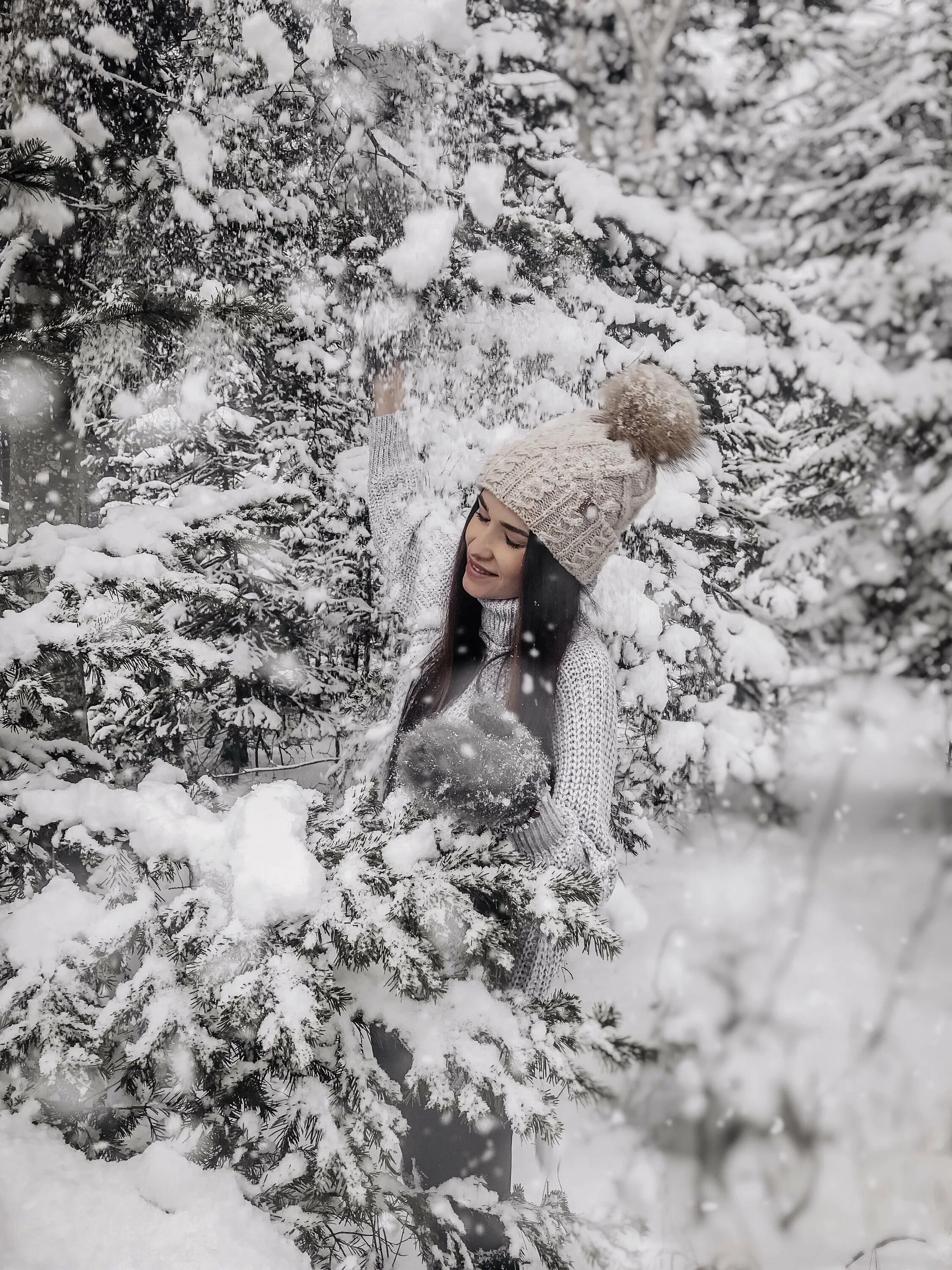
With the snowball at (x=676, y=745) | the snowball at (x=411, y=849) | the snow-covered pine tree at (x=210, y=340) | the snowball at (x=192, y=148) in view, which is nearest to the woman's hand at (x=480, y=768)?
the snowball at (x=411, y=849)

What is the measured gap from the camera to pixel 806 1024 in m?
1.11

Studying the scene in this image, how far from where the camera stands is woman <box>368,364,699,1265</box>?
815 millimetres

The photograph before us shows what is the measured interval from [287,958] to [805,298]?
106 cm

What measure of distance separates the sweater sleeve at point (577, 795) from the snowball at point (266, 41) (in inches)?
33.1

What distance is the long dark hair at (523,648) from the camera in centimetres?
88

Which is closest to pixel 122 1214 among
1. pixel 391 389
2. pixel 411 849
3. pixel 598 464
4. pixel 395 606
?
pixel 411 849

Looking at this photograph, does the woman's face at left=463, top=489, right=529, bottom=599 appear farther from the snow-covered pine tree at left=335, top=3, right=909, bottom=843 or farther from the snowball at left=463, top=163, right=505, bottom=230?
the snowball at left=463, top=163, right=505, bottom=230

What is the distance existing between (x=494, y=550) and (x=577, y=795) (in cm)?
33

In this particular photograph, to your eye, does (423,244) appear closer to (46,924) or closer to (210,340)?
(210,340)

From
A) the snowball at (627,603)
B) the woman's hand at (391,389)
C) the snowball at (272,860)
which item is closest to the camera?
the snowball at (272,860)

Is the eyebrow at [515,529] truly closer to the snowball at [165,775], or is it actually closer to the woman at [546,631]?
the woman at [546,631]

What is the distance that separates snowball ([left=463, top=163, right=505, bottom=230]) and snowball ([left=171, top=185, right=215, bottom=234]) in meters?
0.35

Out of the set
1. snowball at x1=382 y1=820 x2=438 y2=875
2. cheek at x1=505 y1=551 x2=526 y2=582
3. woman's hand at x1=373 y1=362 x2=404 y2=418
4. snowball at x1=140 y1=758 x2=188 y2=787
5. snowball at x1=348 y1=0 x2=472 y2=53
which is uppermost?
snowball at x1=348 y1=0 x2=472 y2=53

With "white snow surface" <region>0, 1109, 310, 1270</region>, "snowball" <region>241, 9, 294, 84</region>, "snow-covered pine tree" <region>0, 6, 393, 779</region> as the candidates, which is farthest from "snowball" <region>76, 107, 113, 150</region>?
"white snow surface" <region>0, 1109, 310, 1270</region>
